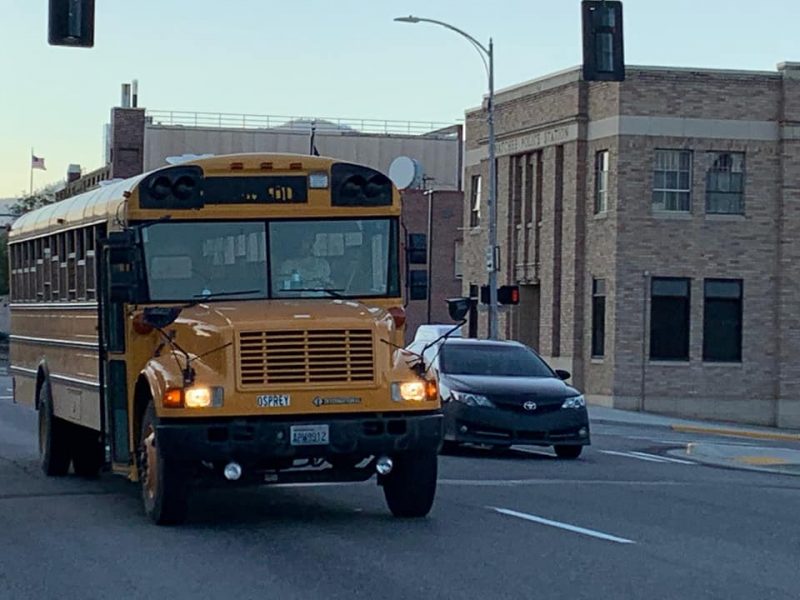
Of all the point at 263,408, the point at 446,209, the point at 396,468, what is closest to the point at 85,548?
the point at 263,408

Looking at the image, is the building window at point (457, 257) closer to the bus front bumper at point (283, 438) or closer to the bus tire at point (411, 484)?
the bus tire at point (411, 484)

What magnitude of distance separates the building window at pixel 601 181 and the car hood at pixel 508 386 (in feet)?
63.4

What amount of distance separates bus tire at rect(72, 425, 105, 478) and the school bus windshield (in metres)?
4.05

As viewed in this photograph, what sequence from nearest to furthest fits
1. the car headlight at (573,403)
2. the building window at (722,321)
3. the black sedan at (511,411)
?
the black sedan at (511,411), the car headlight at (573,403), the building window at (722,321)

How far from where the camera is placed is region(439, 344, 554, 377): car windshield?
69.4ft

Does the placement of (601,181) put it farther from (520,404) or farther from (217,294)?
(217,294)

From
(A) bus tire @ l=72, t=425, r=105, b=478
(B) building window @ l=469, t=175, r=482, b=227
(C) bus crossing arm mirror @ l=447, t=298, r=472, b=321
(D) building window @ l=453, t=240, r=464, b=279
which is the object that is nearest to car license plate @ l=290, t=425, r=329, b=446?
(C) bus crossing arm mirror @ l=447, t=298, r=472, b=321

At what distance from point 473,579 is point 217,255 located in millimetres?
4159

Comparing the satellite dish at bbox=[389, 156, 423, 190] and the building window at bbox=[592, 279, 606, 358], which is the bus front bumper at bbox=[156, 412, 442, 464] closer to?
the building window at bbox=[592, 279, 606, 358]

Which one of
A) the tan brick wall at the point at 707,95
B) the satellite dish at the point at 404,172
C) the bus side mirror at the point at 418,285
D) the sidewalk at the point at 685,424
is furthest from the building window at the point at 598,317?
the bus side mirror at the point at 418,285

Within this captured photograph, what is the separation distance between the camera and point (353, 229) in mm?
13297

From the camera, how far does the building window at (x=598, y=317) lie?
39.6 m

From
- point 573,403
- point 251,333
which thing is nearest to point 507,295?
point 573,403

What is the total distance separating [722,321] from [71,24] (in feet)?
80.3
